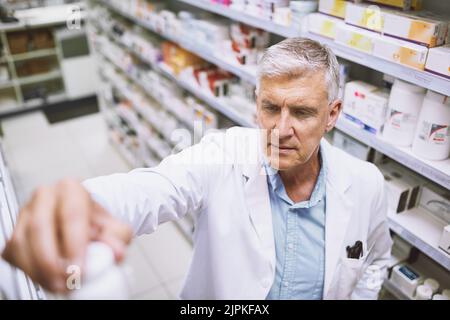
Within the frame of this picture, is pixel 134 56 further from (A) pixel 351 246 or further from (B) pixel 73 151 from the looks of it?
(A) pixel 351 246

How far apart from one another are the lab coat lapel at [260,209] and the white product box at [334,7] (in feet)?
2.80

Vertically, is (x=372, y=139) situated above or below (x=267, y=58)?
below

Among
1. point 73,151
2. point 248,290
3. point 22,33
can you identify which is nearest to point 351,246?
point 248,290

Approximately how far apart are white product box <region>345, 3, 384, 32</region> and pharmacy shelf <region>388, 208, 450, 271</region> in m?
0.83

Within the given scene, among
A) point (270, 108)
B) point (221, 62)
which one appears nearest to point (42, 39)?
point (221, 62)

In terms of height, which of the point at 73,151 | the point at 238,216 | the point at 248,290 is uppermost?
the point at 238,216

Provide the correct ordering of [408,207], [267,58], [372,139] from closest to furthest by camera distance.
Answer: [267,58]
[372,139]
[408,207]

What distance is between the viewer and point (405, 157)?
155cm

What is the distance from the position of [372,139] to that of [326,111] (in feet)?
1.69

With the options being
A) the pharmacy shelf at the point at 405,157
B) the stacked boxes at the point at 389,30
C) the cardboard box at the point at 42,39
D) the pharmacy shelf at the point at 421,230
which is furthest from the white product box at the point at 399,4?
the cardboard box at the point at 42,39

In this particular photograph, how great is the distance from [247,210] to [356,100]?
2.55 feet

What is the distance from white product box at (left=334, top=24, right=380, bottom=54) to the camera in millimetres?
1535
